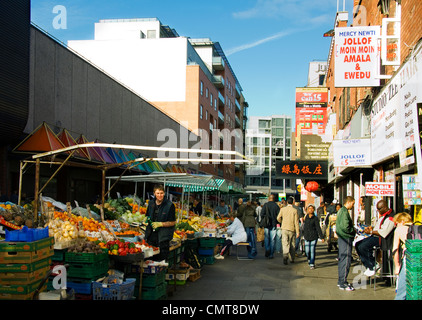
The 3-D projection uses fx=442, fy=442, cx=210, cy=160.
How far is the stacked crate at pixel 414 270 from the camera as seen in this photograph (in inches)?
262

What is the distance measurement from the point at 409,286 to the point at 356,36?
719 centimetres

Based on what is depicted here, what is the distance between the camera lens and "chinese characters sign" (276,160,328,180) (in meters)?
25.0

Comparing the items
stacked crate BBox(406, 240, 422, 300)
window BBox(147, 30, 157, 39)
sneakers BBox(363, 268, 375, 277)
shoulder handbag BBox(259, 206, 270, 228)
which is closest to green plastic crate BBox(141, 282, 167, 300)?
stacked crate BBox(406, 240, 422, 300)

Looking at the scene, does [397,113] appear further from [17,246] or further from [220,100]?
[220,100]

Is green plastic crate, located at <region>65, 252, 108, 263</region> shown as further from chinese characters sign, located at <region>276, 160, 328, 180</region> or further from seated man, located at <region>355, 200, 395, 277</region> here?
chinese characters sign, located at <region>276, 160, 328, 180</region>

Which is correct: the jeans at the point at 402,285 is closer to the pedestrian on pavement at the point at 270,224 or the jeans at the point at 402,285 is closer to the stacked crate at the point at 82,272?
the stacked crate at the point at 82,272

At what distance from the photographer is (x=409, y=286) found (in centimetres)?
696

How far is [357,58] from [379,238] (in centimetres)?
474

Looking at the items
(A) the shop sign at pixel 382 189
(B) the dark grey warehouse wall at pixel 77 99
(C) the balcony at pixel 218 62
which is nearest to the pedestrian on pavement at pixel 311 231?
(A) the shop sign at pixel 382 189

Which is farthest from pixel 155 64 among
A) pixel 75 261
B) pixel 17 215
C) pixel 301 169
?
pixel 75 261

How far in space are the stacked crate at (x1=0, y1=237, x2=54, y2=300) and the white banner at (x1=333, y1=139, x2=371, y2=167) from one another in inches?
397

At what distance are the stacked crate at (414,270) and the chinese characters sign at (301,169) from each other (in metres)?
17.7

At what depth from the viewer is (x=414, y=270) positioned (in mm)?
6688
